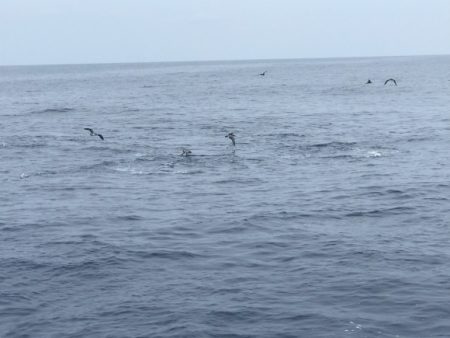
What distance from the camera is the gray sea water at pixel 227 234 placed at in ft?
66.7

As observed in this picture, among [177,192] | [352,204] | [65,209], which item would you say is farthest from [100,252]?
[352,204]

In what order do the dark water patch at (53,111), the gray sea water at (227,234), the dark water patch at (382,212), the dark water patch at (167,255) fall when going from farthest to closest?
1. the dark water patch at (53,111)
2. the dark water patch at (382,212)
3. the dark water patch at (167,255)
4. the gray sea water at (227,234)

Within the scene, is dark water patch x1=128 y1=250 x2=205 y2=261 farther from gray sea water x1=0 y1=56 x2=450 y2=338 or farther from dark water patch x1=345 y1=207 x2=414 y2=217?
dark water patch x1=345 y1=207 x2=414 y2=217

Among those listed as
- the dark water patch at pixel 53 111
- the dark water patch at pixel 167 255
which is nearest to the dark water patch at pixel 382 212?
the dark water patch at pixel 167 255

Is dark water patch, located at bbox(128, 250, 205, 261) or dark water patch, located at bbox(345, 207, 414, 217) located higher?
dark water patch, located at bbox(345, 207, 414, 217)

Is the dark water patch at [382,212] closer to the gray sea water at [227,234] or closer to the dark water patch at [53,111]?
the gray sea water at [227,234]

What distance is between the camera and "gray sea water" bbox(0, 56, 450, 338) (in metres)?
20.3

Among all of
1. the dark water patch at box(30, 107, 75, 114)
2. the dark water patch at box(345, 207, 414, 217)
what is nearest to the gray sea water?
the dark water patch at box(345, 207, 414, 217)

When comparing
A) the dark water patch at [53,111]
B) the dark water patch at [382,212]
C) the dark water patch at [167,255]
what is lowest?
the dark water patch at [167,255]

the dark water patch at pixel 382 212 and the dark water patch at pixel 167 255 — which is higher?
the dark water patch at pixel 382 212

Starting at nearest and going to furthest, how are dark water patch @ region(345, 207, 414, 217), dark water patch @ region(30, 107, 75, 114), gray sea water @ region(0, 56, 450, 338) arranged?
1. gray sea water @ region(0, 56, 450, 338)
2. dark water patch @ region(345, 207, 414, 217)
3. dark water patch @ region(30, 107, 75, 114)

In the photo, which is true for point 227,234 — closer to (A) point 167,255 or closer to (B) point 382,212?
(A) point 167,255

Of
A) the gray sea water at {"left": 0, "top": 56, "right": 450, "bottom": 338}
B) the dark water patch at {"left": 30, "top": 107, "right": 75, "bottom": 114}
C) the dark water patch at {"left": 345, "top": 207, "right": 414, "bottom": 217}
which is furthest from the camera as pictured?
the dark water patch at {"left": 30, "top": 107, "right": 75, "bottom": 114}

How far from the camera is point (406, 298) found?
845 inches
